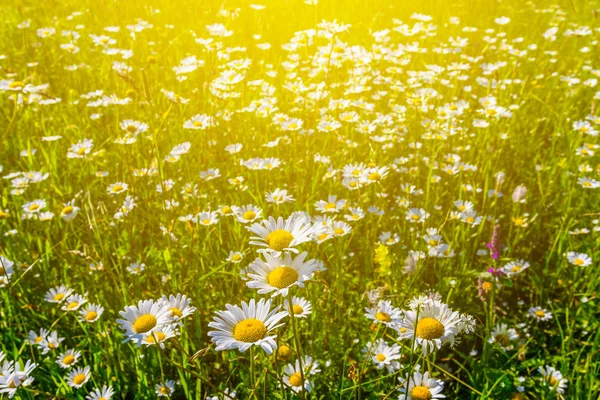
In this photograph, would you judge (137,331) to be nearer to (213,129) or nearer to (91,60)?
(213,129)

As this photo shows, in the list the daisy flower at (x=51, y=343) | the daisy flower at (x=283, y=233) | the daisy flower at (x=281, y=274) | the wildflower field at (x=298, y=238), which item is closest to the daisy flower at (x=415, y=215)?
the wildflower field at (x=298, y=238)

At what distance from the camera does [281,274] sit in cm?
109

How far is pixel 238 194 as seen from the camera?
9.28 feet

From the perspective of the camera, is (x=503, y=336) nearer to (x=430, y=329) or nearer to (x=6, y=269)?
(x=430, y=329)

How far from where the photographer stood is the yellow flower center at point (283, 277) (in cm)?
108

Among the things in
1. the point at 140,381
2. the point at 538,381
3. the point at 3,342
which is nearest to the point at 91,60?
the point at 3,342

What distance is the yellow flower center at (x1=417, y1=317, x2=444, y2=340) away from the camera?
1201 mm

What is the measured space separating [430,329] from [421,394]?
0.20 meters

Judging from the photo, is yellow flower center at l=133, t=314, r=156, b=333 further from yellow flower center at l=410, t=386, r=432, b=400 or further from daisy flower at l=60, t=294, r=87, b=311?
daisy flower at l=60, t=294, r=87, b=311

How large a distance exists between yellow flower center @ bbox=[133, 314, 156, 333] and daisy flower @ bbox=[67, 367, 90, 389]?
2.37 ft

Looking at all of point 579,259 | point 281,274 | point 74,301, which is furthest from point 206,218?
point 579,259

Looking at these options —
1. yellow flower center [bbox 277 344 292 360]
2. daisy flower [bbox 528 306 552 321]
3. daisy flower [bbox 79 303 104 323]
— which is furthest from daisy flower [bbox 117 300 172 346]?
→ daisy flower [bbox 528 306 552 321]

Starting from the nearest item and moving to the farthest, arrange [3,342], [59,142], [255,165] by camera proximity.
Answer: [3,342] → [255,165] → [59,142]

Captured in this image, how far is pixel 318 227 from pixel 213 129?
235cm
